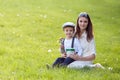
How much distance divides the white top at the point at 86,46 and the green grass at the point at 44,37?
475 millimetres

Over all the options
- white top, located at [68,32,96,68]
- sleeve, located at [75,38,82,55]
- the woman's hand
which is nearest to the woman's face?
white top, located at [68,32,96,68]

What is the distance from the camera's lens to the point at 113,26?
19766 mm

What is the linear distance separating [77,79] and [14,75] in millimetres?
1379

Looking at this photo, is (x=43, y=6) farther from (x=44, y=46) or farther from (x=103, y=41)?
(x=44, y=46)

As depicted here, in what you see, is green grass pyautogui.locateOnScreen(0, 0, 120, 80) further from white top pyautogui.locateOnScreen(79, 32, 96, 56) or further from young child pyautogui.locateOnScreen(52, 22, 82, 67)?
white top pyautogui.locateOnScreen(79, 32, 96, 56)

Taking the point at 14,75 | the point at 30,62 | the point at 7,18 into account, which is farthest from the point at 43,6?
the point at 14,75

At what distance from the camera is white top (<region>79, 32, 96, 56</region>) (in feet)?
30.2

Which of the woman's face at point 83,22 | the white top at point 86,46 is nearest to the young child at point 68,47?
the white top at point 86,46

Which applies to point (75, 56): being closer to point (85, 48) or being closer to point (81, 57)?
point (81, 57)

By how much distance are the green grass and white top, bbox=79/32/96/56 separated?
1.56 feet

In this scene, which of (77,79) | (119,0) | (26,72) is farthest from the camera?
(119,0)

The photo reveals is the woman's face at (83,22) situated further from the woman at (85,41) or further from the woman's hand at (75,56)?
the woman's hand at (75,56)

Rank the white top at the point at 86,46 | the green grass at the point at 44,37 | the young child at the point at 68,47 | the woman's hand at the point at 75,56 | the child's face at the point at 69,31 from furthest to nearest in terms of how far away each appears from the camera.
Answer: the child's face at the point at 69,31
the white top at the point at 86,46
the young child at the point at 68,47
the woman's hand at the point at 75,56
the green grass at the point at 44,37

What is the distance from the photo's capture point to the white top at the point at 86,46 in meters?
9.20
